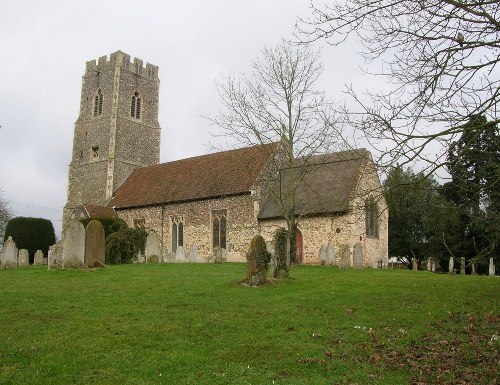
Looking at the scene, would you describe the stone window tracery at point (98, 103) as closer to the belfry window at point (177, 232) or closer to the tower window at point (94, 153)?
the tower window at point (94, 153)

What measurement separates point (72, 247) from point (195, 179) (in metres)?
15.6

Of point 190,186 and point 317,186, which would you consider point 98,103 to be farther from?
point 317,186

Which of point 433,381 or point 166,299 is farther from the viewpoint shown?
point 166,299

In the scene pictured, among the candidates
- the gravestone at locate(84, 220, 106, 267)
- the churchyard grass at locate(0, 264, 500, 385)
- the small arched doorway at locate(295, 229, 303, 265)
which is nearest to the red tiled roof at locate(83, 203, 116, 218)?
the small arched doorway at locate(295, 229, 303, 265)

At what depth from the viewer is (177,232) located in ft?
98.9

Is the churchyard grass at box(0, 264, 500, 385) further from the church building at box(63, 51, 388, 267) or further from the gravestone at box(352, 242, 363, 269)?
the church building at box(63, 51, 388, 267)

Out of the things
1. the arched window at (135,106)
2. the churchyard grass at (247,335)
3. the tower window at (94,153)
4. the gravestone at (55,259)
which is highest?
the arched window at (135,106)

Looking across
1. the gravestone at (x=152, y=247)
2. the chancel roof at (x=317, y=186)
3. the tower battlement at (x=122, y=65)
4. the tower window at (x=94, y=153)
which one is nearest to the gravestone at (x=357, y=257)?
the chancel roof at (x=317, y=186)

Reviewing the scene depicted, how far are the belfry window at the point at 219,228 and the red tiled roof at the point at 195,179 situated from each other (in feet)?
3.37

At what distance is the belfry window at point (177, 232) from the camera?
2992cm

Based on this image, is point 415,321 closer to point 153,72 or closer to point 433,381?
point 433,381

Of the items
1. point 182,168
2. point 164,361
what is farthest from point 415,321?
point 182,168

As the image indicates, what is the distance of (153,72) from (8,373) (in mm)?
37179

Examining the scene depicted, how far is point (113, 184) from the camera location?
35.8 meters
